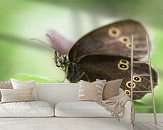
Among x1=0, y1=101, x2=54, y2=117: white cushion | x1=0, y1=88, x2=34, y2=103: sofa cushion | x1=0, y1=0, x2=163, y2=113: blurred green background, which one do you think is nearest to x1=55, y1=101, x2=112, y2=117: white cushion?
x1=0, y1=101, x2=54, y2=117: white cushion

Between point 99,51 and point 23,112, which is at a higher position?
point 99,51

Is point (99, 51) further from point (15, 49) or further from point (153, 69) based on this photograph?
point (15, 49)

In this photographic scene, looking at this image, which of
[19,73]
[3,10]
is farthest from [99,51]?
[3,10]

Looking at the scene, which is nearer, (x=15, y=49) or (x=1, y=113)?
(x=1, y=113)

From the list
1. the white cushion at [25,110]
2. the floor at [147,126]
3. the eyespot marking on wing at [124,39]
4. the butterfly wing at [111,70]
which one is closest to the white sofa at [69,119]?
the white cushion at [25,110]

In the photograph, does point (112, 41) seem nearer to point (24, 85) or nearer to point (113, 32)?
point (113, 32)

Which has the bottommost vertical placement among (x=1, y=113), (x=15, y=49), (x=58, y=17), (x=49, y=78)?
(x=1, y=113)

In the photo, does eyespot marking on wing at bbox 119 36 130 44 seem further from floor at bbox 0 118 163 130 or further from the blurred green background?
floor at bbox 0 118 163 130
